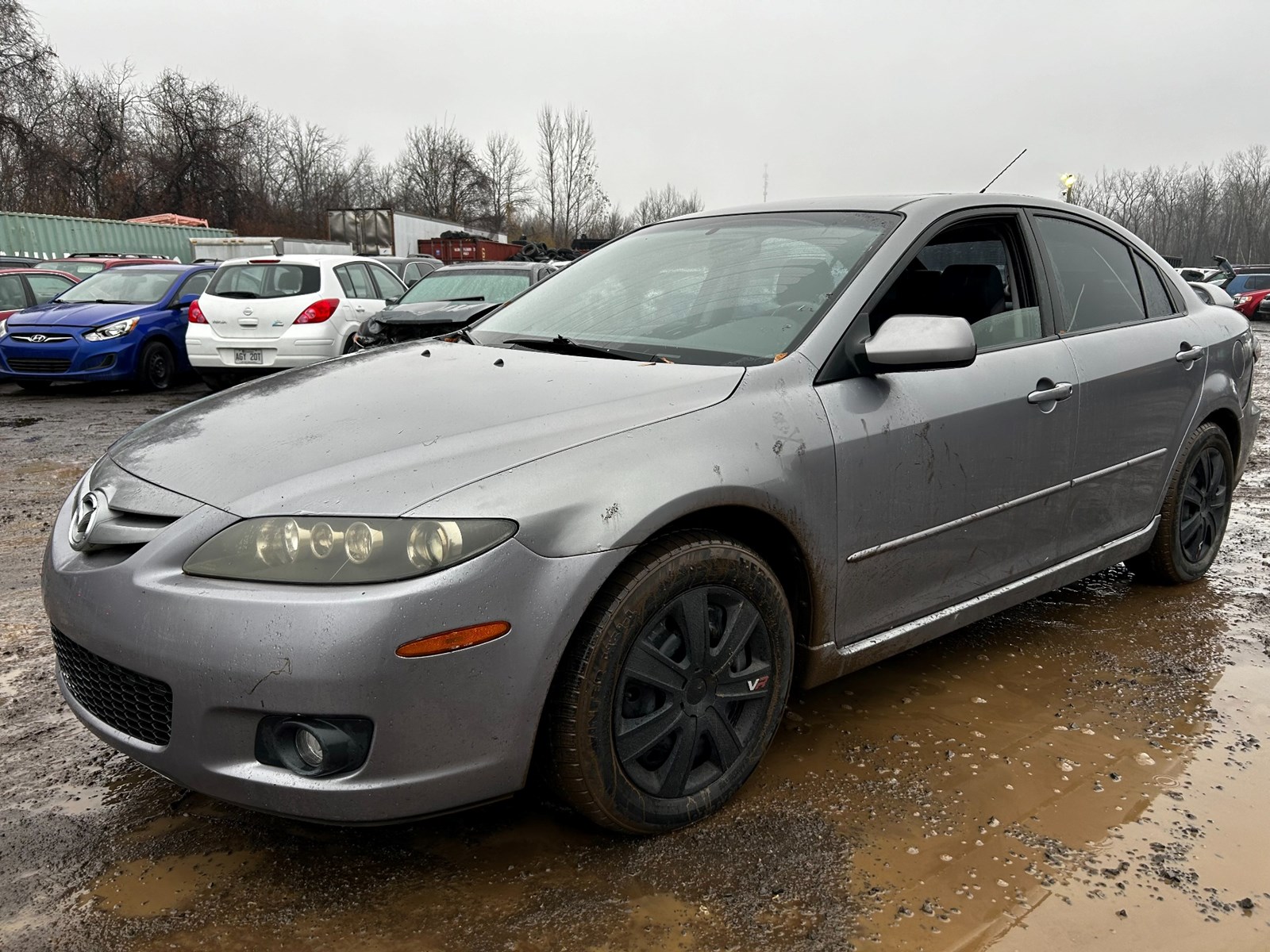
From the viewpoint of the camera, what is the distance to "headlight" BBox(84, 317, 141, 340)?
1091cm

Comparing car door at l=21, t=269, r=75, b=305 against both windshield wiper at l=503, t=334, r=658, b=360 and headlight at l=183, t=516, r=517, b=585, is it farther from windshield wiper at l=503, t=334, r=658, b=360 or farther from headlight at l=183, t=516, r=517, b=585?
headlight at l=183, t=516, r=517, b=585

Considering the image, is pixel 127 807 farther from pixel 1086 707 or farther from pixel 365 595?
pixel 1086 707

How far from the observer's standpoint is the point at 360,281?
1112cm

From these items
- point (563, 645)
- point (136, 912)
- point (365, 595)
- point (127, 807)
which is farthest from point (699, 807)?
point (127, 807)

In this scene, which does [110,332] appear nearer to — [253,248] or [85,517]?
[85,517]

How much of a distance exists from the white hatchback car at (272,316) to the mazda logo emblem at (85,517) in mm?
8012

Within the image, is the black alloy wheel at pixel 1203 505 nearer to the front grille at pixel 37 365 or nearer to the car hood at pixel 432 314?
the car hood at pixel 432 314

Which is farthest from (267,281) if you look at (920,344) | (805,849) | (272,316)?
(805,849)

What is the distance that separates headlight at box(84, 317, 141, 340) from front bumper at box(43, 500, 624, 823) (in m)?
10.2

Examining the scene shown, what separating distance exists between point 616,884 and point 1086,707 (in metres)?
1.76

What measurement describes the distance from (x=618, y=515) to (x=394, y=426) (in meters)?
0.62

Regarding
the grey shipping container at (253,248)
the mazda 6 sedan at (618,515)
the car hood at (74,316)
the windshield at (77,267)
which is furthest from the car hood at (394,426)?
the grey shipping container at (253,248)

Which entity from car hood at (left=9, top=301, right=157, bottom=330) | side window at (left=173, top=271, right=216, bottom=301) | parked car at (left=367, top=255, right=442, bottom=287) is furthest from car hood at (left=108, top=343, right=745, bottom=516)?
parked car at (left=367, top=255, right=442, bottom=287)

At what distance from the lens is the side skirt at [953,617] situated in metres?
2.69
